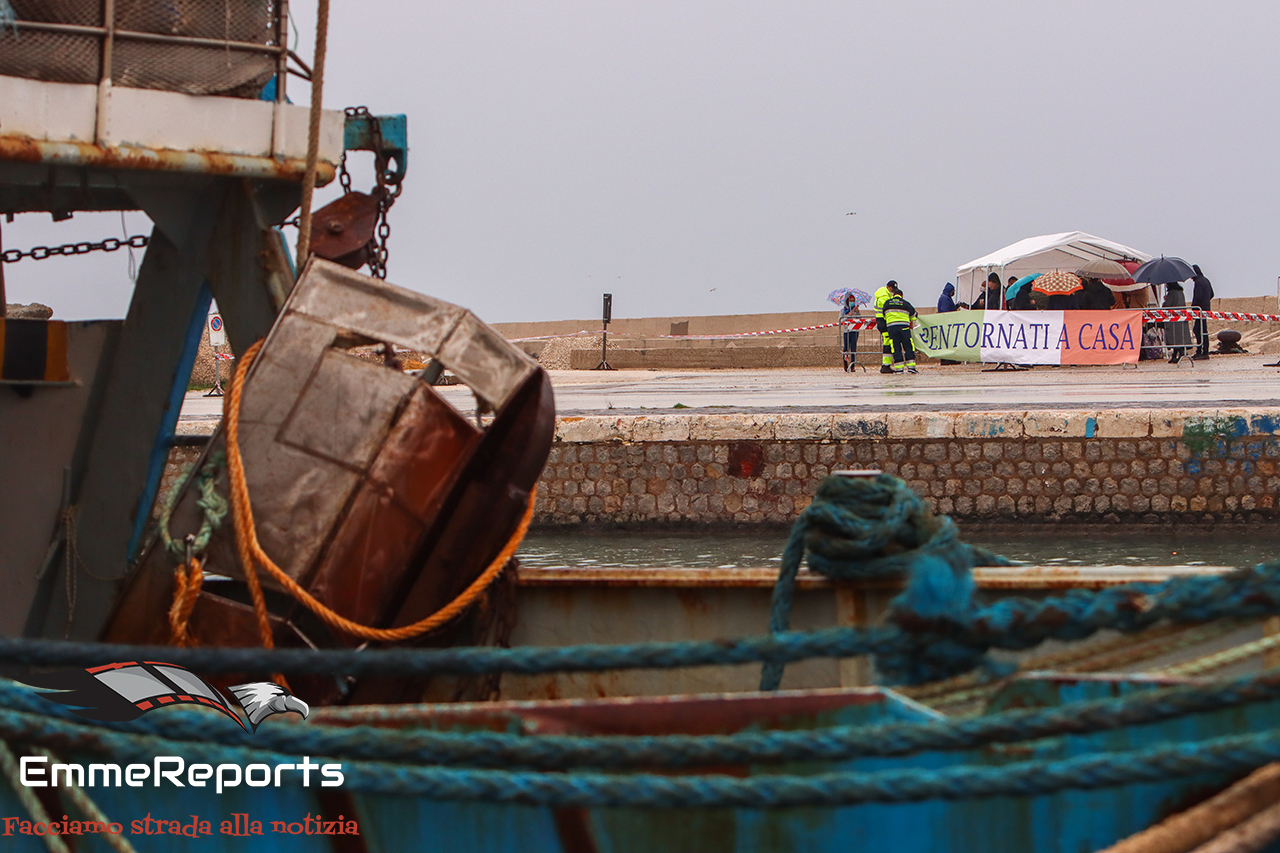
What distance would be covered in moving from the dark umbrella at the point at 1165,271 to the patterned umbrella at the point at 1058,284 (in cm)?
174

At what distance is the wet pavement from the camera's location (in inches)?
413

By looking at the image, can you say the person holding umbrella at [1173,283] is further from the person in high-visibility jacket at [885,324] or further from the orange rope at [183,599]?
the orange rope at [183,599]

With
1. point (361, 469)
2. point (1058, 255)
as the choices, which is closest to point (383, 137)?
point (361, 469)

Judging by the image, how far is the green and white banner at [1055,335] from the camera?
58.4ft

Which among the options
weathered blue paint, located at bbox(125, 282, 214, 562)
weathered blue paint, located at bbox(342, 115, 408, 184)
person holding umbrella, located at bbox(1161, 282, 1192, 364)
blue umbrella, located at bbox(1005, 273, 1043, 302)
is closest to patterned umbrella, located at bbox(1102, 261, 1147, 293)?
blue umbrella, located at bbox(1005, 273, 1043, 302)

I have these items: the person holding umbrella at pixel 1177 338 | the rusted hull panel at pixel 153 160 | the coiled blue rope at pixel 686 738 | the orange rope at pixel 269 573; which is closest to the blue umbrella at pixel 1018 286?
the person holding umbrella at pixel 1177 338

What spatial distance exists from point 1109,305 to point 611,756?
1962 centimetres

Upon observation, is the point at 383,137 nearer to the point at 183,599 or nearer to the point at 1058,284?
the point at 183,599

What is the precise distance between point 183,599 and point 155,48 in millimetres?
1858

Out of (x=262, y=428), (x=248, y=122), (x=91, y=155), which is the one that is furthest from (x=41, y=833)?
(x=248, y=122)

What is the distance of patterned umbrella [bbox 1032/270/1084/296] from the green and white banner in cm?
128

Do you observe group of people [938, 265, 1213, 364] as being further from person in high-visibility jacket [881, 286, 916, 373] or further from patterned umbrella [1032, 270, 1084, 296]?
person in high-visibility jacket [881, 286, 916, 373]

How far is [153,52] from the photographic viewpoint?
345cm

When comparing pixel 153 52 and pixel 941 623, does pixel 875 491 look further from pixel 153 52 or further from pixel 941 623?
pixel 153 52
